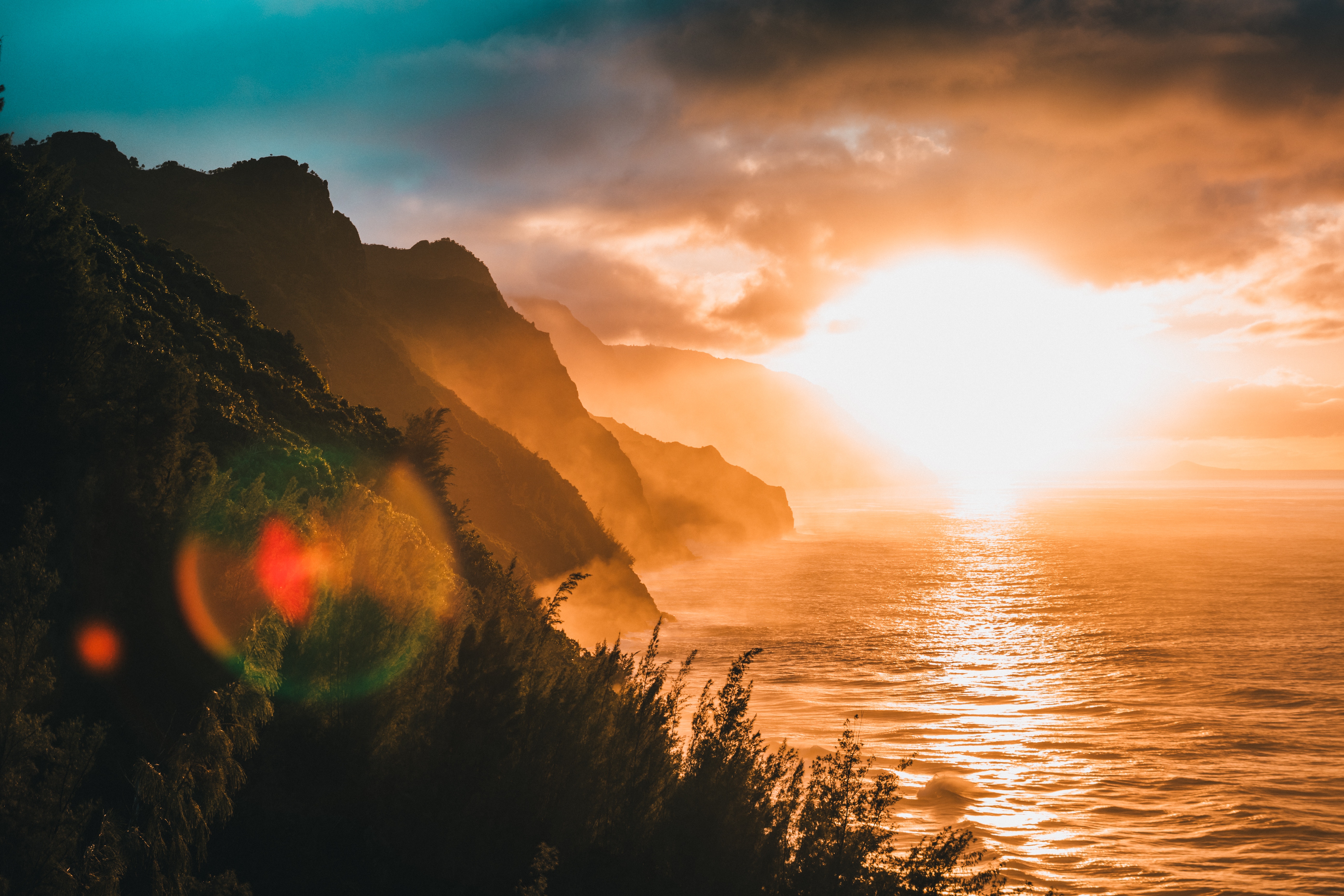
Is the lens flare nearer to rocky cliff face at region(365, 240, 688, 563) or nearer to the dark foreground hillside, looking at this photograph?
the dark foreground hillside

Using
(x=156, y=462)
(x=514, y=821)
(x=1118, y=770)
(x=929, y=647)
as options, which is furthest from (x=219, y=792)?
(x=929, y=647)

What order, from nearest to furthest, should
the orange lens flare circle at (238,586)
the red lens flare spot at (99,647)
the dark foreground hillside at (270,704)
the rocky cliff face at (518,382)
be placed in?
the dark foreground hillside at (270,704)
the red lens flare spot at (99,647)
the orange lens flare circle at (238,586)
the rocky cliff face at (518,382)

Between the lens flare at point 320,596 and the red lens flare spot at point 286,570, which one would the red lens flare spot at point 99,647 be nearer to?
the lens flare at point 320,596

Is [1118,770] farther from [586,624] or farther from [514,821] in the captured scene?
[586,624]

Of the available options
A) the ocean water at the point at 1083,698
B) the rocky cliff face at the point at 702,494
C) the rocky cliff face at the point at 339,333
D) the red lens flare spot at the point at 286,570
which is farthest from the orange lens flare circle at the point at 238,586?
the rocky cliff face at the point at 702,494

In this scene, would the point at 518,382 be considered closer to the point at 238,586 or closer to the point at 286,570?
the point at 286,570

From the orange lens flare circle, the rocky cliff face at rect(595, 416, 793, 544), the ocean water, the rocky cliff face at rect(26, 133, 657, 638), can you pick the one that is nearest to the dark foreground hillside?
the orange lens flare circle
